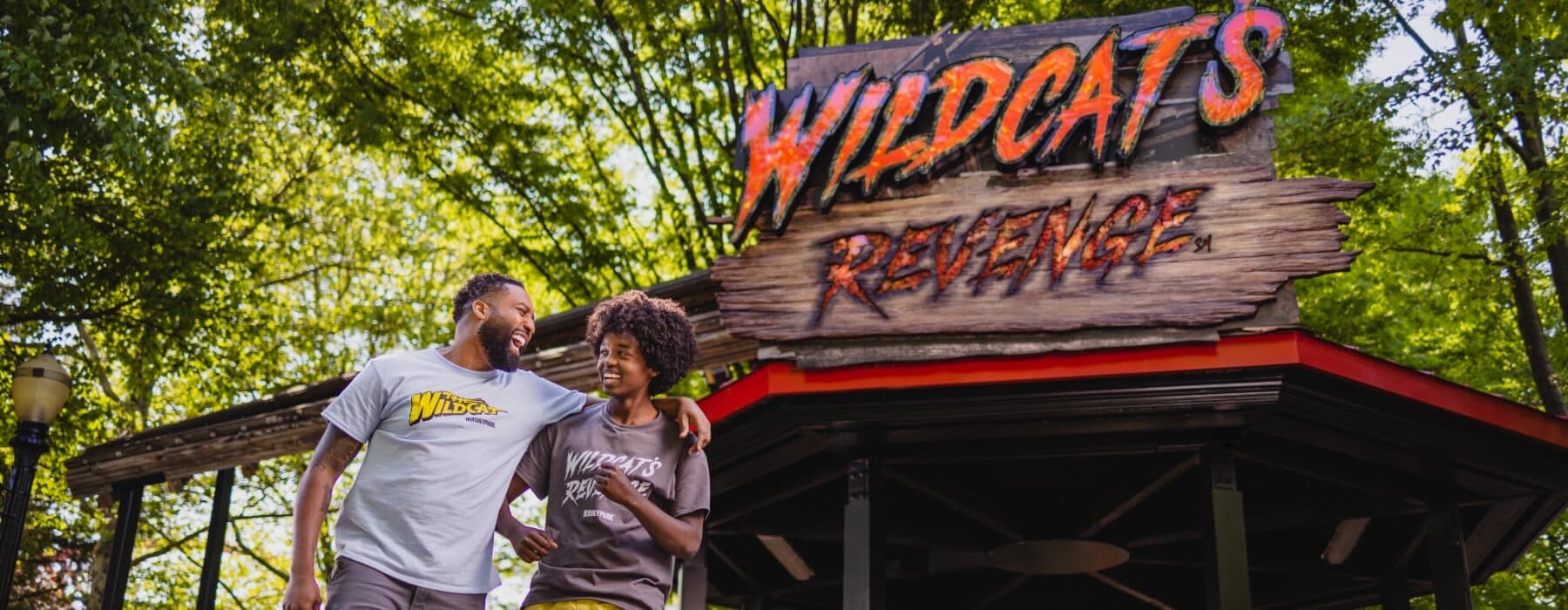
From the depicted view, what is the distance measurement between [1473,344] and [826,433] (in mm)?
14561

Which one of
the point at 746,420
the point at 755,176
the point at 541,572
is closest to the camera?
the point at 541,572

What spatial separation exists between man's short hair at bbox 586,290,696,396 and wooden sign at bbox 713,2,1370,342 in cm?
345

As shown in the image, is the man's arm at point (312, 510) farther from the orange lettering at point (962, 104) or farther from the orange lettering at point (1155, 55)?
the orange lettering at point (1155, 55)

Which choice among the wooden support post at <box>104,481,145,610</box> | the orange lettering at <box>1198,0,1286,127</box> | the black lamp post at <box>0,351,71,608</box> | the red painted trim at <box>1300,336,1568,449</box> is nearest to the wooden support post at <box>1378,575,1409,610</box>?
the red painted trim at <box>1300,336,1568,449</box>

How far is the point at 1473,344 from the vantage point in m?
18.8

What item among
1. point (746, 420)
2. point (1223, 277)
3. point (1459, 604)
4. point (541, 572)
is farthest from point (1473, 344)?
point (541, 572)

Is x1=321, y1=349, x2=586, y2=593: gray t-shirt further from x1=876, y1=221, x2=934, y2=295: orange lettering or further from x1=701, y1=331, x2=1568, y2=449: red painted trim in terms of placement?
x1=876, y1=221, x2=934, y2=295: orange lettering

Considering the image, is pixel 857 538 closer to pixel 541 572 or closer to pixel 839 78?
pixel 839 78

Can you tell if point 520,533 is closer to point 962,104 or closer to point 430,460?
Result: point 430,460

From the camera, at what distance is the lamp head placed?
33.3 ft

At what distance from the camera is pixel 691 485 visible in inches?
156

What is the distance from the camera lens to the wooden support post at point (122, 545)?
9.86 meters

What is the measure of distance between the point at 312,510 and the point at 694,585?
538cm

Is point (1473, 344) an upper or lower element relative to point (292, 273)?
lower
